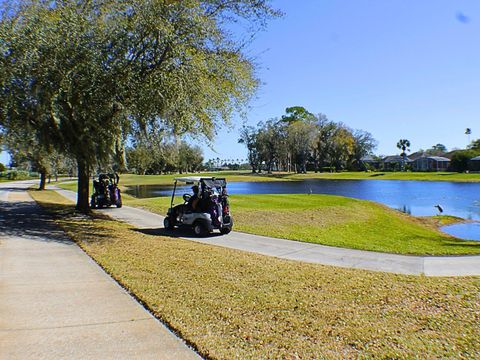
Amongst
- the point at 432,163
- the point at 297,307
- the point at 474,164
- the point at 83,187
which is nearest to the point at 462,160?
the point at 474,164

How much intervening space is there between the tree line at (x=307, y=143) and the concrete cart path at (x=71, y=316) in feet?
280

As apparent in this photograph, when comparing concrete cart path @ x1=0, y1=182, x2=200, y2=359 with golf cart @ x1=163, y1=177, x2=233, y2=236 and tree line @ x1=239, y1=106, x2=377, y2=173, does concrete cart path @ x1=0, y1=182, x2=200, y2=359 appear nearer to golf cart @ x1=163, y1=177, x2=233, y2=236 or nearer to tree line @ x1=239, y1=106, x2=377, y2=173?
golf cart @ x1=163, y1=177, x2=233, y2=236

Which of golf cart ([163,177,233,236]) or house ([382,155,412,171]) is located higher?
house ([382,155,412,171])

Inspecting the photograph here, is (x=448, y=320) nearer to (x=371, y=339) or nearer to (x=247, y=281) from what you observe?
(x=371, y=339)

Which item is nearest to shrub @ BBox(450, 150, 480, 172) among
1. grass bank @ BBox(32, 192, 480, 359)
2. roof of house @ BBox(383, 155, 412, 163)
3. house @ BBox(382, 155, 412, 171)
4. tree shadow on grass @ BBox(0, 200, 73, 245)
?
house @ BBox(382, 155, 412, 171)

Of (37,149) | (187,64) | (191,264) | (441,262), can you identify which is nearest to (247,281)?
(191,264)

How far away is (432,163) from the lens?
111062 mm

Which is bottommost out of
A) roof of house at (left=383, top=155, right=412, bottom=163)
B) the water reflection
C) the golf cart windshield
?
the water reflection

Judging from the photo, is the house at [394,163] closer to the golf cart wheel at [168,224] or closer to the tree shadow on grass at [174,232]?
the tree shadow on grass at [174,232]

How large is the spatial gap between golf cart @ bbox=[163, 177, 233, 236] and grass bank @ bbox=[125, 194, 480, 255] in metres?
1.78

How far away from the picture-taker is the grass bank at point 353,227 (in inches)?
530

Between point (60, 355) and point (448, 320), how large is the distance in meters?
4.52

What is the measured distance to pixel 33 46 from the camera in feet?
36.2

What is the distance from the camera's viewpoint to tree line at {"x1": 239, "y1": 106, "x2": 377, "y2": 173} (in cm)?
9212
